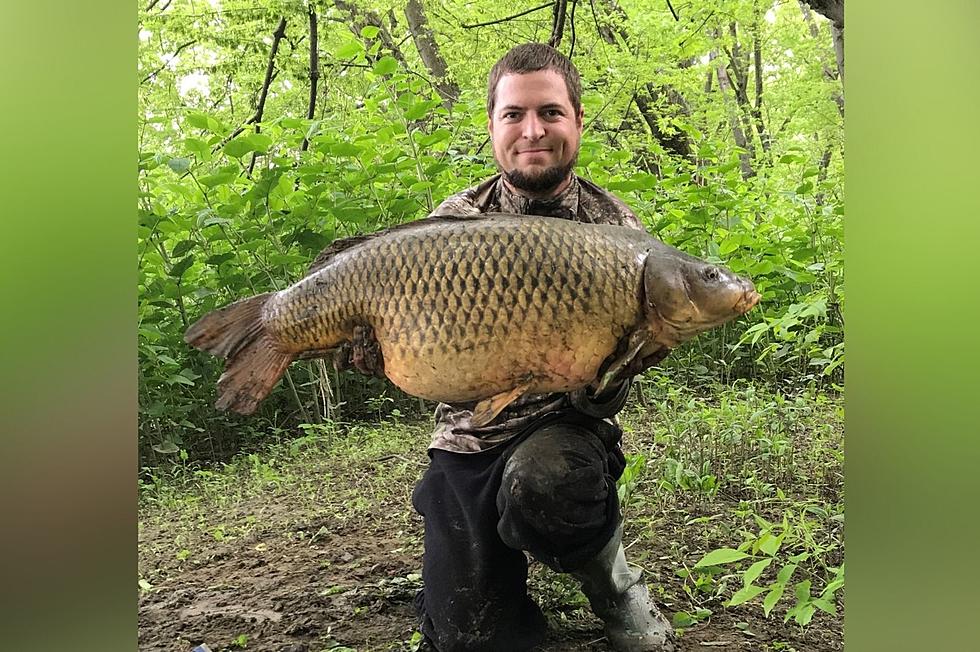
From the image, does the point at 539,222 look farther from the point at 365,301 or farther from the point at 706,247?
the point at 706,247

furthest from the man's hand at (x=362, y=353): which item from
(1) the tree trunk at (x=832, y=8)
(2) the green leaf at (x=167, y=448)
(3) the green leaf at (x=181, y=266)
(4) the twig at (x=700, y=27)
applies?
(4) the twig at (x=700, y=27)

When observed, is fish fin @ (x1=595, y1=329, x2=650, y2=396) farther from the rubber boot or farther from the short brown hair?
the rubber boot

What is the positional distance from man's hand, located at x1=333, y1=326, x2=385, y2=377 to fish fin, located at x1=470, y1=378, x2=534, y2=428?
15 cm

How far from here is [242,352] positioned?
0.88 metres

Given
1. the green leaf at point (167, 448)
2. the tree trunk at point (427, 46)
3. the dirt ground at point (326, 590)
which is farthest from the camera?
the tree trunk at point (427, 46)

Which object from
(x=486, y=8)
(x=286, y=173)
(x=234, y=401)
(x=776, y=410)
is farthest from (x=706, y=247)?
(x=234, y=401)

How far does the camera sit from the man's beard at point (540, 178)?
4.05 feet

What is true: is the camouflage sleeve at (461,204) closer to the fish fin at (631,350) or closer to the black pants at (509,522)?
the black pants at (509,522)

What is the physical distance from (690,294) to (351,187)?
1.91 m

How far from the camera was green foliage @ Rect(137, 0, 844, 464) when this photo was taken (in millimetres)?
2410

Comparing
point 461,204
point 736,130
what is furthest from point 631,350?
point 736,130

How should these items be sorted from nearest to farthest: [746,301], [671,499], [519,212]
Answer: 1. [746,301]
2. [519,212]
3. [671,499]

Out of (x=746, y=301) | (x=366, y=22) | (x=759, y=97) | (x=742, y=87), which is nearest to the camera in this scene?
(x=746, y=301)
